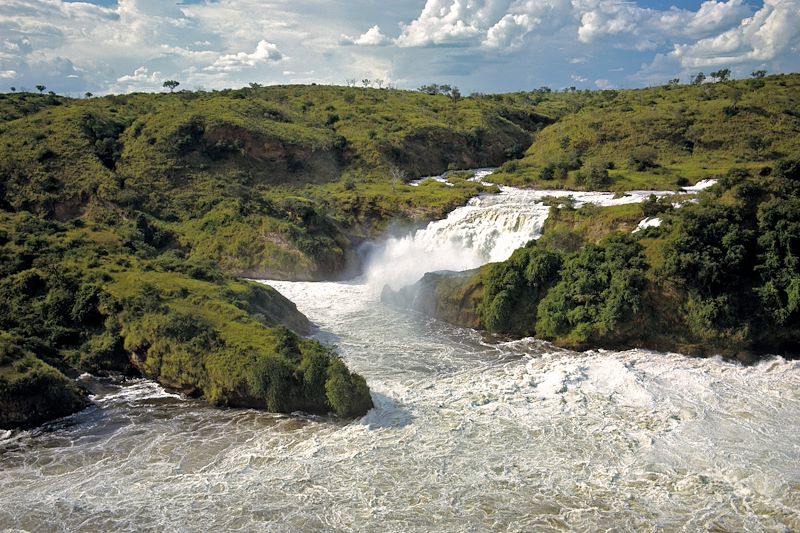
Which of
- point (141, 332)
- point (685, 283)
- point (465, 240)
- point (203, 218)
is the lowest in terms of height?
point (141, 332)

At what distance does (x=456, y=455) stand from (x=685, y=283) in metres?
13.6

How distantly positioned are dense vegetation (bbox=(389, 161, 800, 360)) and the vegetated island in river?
9 cm

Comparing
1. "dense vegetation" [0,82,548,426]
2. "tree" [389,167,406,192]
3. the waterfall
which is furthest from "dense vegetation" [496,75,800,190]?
"tree" [389,167,406,192]

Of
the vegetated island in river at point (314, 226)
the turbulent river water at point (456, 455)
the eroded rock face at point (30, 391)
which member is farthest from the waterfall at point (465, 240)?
the eroded rock face at point (30, 391)

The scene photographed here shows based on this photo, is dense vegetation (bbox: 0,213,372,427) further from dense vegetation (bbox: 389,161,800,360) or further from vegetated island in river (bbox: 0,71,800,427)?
dense vegetation (bbox: 389,161,800,360)

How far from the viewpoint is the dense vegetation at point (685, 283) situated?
25.7m

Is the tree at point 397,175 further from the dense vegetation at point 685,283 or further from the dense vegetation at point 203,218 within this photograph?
the dense vegetation at point 685,283

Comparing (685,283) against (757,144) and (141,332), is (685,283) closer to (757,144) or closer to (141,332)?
(141,332)

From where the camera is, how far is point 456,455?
1911 centimetres

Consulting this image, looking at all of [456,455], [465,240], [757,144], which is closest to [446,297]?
[465,240]

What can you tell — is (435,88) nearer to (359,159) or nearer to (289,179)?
(359,159)

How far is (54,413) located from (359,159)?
44921 mm

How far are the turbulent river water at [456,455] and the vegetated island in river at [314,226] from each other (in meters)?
1.56

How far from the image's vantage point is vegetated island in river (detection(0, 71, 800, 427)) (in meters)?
24.5
